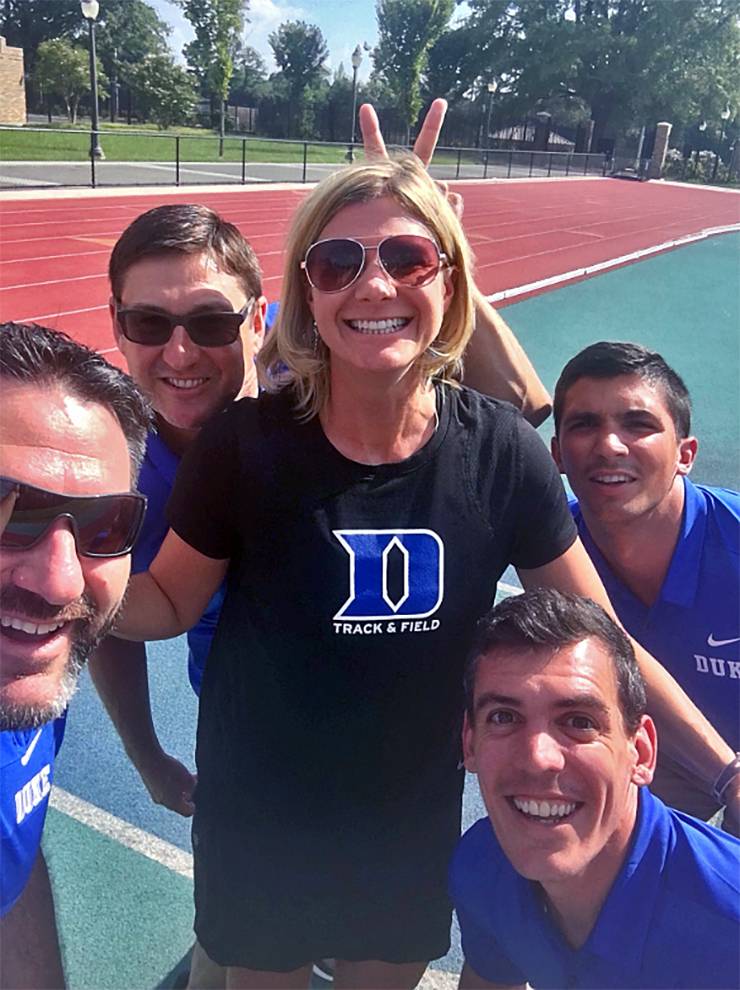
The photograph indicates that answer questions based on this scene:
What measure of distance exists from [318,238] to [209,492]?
1.70ft

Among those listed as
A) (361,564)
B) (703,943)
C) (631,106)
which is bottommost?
(703,943)

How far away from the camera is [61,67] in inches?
1044

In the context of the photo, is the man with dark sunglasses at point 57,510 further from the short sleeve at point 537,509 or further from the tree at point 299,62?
the tree at point 299,62

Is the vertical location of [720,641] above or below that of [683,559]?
below

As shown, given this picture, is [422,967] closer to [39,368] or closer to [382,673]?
[382,673]

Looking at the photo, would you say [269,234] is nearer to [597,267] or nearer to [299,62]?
[597,267]

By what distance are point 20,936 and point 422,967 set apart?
87cm

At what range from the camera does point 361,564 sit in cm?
140

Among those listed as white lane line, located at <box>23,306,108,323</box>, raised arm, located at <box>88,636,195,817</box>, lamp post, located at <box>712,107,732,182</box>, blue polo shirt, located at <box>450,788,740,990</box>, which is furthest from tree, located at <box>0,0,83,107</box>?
blue polo shirt, located at <box>450,788,740,990</box>

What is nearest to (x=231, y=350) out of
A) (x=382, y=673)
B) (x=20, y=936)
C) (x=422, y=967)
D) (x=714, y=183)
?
(x=382, y=673)

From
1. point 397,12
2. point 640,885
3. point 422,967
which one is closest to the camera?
point 640,885

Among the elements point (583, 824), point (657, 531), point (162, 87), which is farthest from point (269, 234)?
point (162, 87)

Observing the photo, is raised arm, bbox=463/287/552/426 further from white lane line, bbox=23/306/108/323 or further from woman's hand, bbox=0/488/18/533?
white lane line, bbox=23/306/108/323

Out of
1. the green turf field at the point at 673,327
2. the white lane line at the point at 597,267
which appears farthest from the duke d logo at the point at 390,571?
the white lane line at the point at 597,267
